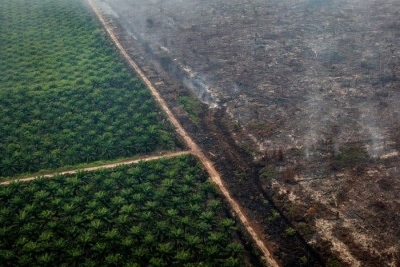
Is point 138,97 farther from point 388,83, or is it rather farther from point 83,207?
point 388,83

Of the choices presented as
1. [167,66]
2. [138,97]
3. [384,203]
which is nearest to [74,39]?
[167,66]

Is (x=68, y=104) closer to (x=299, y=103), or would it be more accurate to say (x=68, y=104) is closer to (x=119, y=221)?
(x=119, y=221)

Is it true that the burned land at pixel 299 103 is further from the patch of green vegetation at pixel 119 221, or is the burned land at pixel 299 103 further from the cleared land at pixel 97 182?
the patch of green vegetation at pixel 119 221

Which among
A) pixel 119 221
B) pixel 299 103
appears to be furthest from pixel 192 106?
pixel 119 221

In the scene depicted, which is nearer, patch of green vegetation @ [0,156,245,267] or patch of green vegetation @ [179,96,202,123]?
patch of green vegetation @ [0,156,245,267]

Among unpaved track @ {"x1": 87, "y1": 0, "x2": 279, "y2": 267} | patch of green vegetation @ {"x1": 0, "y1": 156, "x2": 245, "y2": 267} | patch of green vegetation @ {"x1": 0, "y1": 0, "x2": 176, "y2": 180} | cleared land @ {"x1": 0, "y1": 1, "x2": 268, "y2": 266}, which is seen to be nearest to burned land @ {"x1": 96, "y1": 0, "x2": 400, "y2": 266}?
unpaved track @ {"x1": 87, "y1": 0, "x2": 279, "y2": 267}

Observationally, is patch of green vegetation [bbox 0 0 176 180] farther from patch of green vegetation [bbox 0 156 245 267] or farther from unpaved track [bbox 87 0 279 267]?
patch of green vegetation [bbox 0 156 245 267]
